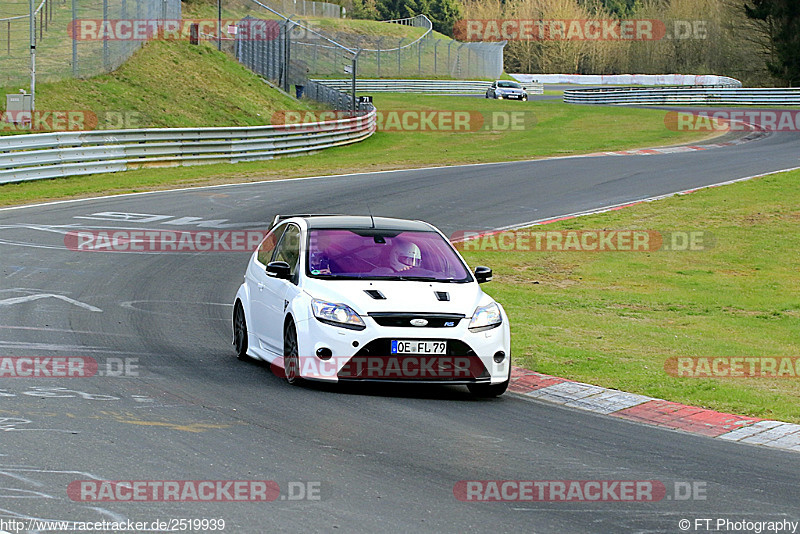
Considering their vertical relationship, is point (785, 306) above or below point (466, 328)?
below

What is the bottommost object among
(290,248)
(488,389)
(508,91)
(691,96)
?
(488,389)

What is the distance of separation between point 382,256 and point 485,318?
4.31 feet

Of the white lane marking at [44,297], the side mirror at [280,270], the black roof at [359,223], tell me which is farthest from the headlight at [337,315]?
the white lane marking at [44,297]

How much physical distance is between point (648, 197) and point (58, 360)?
18.8 meters

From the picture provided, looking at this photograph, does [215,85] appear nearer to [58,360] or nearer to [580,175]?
[580,175]

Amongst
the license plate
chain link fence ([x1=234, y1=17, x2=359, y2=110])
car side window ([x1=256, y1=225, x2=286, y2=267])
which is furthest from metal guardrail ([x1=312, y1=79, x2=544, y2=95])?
the license plate

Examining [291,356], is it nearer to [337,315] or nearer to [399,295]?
[337,315]

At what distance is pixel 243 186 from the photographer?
2684cm

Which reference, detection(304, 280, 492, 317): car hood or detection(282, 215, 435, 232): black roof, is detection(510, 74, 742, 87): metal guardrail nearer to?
detection(282, 215, 435, 232): black roof

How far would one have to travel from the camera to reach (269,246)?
11.0 metres

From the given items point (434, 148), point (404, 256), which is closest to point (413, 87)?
point (434, 148)

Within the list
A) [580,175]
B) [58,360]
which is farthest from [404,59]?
[58,360]

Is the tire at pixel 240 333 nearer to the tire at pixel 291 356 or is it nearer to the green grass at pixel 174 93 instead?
the tire at pixel 291 356

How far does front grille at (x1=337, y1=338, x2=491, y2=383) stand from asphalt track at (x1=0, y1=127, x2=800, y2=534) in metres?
0.21
